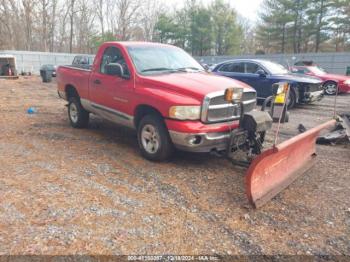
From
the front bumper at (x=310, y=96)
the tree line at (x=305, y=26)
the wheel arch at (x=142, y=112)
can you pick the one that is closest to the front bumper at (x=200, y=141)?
the wheel arch at (x=142, y=112)

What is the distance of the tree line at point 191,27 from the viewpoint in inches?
1476

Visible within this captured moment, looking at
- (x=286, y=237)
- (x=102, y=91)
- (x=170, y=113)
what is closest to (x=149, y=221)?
(x=286, y=237)

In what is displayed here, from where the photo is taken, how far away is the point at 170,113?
4699 millimetres

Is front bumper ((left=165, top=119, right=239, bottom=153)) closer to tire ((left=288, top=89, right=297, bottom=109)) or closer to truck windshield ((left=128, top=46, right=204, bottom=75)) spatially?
truck windshield ((left=128, top=46, right=204, bottom=75))

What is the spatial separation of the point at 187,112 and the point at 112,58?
94.9 inches

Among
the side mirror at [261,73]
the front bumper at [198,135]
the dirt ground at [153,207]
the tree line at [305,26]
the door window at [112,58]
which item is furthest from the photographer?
the tree line at [305,26]

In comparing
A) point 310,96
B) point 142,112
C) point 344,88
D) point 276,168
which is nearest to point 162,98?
point 142,112

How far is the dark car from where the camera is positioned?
11094mm

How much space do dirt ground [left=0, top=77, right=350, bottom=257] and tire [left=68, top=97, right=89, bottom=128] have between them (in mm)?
1424

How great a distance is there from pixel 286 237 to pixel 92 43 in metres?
54.1

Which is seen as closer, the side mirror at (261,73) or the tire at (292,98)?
the tire at (292,98)

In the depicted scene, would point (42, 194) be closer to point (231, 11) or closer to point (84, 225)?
point (84, 225)

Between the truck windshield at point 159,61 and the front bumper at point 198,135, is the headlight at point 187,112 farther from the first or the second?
the truck windshield at point 159,61

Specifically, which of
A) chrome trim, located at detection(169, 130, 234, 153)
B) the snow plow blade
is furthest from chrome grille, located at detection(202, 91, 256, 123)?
the snow plow blade
